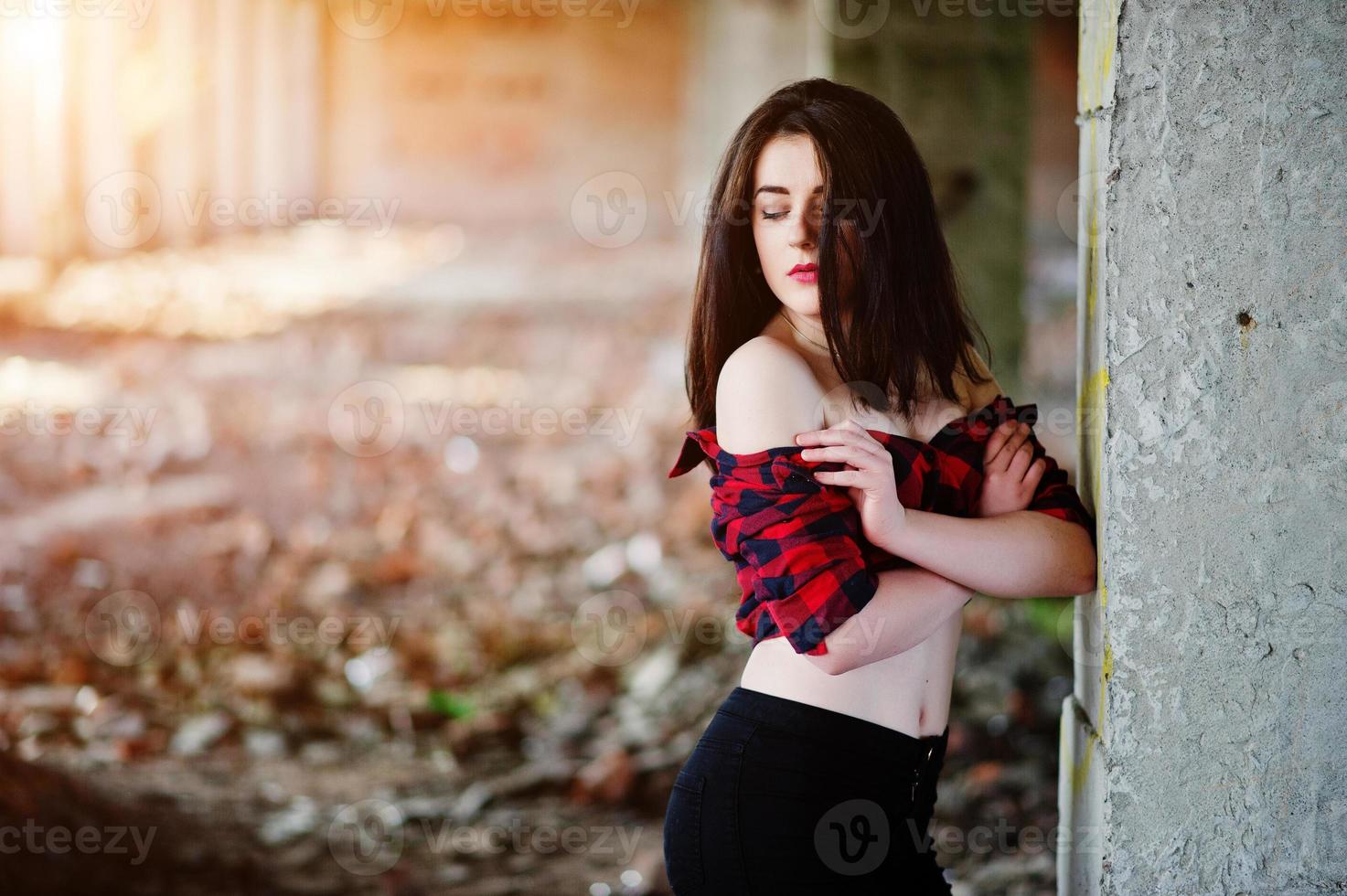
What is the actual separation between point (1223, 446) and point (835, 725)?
0.62 m

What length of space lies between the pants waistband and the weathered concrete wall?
0.29m

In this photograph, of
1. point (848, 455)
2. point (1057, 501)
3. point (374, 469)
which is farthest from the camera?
Result: point (374, 469)

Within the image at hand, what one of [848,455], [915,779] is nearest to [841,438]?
[848,455]

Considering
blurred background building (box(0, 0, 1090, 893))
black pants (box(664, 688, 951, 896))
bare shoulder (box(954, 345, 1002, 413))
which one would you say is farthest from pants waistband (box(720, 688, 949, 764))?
blurred background building (box(0, 0, 1090, 893))

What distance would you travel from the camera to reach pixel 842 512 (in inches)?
60.5

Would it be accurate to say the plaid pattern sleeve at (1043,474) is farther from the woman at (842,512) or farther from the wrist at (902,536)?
the wrist at (902,536)

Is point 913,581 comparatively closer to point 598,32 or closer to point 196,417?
point 196,417

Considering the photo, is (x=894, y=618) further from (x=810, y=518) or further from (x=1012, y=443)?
(x=1012, y=443)

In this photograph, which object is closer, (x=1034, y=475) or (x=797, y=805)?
(x=797, y=805)

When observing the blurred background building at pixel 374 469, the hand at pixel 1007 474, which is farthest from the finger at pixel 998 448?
the blurred background building at pixel 374 469

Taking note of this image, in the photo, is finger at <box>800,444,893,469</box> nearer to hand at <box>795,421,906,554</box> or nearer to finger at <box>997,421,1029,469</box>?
hand at <box>795,421,906,554</box>

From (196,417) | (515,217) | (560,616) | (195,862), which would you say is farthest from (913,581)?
(515,217)

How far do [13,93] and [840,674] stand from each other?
10.8 meters

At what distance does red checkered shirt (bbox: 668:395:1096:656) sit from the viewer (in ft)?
4.94
